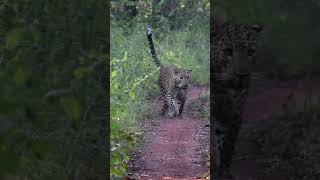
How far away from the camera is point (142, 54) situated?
2.00m

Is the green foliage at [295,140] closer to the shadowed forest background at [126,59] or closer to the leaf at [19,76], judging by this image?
the shadowed forest background at [126,59]

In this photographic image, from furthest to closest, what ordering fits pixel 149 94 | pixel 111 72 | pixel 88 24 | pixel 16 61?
pixel 149 94 < pixel 111 72 < pixel 88 24 < pixel 16 61

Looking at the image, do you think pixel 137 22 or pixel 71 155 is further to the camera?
pixel 137 22

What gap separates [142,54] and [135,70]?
0.07 meters

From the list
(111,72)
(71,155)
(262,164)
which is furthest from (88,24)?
(262,164)

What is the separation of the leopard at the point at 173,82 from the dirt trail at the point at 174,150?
1.1 inches

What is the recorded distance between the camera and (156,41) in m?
2.01

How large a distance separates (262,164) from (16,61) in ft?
3.80

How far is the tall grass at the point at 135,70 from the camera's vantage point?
6.38 ft

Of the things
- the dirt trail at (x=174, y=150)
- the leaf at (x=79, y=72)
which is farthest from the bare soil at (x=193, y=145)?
the leaf at (x=79, y=72)

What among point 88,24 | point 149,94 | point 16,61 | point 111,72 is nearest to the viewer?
point 16,61

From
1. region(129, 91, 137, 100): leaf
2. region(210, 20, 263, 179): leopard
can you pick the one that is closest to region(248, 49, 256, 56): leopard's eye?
region(210, 20, 263, 179): leopard

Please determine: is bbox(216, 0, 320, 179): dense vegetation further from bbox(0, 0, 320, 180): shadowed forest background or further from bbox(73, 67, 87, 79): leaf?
bbox(73, 67, 87, 79): leaf

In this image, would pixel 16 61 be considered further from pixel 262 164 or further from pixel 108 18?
pixel 262 164
